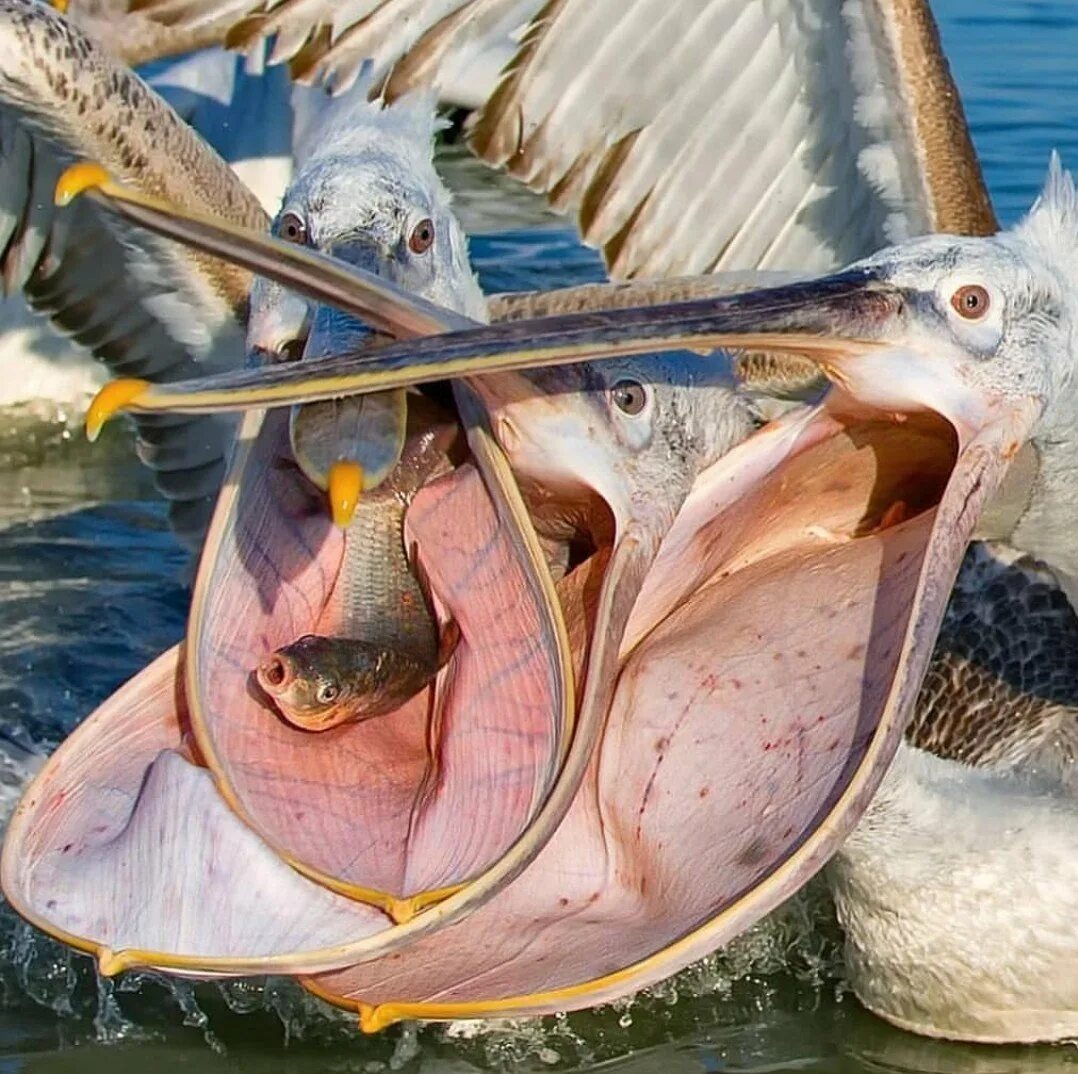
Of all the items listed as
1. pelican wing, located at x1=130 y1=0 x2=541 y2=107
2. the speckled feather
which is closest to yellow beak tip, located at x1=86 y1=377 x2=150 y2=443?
the speckled feather

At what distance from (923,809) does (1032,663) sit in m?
0.68

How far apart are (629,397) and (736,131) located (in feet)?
7.52

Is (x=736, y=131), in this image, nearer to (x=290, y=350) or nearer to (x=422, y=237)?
(x=422, y=237)

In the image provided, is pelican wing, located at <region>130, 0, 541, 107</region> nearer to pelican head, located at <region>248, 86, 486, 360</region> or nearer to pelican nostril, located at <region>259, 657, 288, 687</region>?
pelican head, located at <region>248, 86, 486, 360</region>

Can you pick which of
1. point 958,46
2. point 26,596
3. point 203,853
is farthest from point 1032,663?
point 958,46

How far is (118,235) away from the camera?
5.24m

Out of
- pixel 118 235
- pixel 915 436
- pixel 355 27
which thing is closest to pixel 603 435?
pixel 915 436

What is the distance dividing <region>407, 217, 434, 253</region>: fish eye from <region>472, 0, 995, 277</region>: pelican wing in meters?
1.32

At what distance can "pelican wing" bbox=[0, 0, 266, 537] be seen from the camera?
4793 millimetres

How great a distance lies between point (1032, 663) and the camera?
4848 millimetres

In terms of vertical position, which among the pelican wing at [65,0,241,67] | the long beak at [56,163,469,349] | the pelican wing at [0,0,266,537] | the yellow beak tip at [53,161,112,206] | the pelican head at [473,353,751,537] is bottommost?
the pelican head at [473,353,751,537]

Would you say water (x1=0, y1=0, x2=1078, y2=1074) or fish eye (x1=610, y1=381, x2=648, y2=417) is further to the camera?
water (x1=0, y1=0, x2=1078, y2=1074)

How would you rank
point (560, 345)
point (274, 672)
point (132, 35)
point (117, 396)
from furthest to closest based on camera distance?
1. point (132, 35)
2. point (274, 672)
3. point (560, 345)
4. point (117, 396)

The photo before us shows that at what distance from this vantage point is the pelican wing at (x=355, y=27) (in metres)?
5.43
